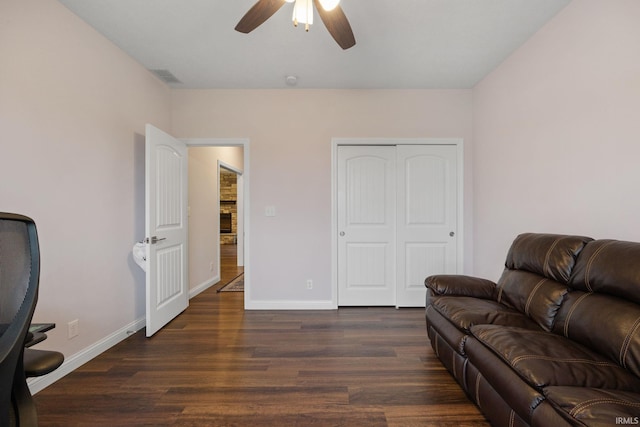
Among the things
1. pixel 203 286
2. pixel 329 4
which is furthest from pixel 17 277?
pixel 203 286

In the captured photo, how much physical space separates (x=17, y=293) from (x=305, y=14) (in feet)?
6.16

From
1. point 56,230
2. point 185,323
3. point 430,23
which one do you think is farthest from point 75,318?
point 430,23

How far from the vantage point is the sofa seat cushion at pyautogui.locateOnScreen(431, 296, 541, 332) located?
68.5 inches

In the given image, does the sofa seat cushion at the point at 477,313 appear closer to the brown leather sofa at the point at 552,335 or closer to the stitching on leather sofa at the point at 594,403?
the brown leather sofa at the point at 552,335

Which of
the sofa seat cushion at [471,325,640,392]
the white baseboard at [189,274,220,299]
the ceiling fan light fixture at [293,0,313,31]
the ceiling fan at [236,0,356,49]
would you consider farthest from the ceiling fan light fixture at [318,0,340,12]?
the white baseboard at [189,274,220,299]

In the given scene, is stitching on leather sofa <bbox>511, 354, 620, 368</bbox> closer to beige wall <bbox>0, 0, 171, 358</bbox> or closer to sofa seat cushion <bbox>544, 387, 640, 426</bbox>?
sofa seat cushion <bbox>544, 387, 640, 426</bbox>

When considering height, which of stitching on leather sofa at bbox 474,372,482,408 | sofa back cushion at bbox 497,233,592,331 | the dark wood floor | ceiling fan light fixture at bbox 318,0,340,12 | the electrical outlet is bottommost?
the dark wood floor

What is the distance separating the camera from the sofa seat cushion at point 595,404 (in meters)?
0.90

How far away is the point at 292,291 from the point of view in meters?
3.38

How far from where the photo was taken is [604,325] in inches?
52.9

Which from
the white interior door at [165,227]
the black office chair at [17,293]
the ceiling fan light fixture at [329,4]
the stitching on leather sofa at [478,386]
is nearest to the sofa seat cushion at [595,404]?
the stitching on leather sofa at [478,386]

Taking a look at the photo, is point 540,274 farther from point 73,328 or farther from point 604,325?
point 73,328

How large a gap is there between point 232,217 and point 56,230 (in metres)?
7.84

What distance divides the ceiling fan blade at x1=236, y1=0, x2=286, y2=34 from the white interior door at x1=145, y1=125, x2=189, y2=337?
4.84 feet
